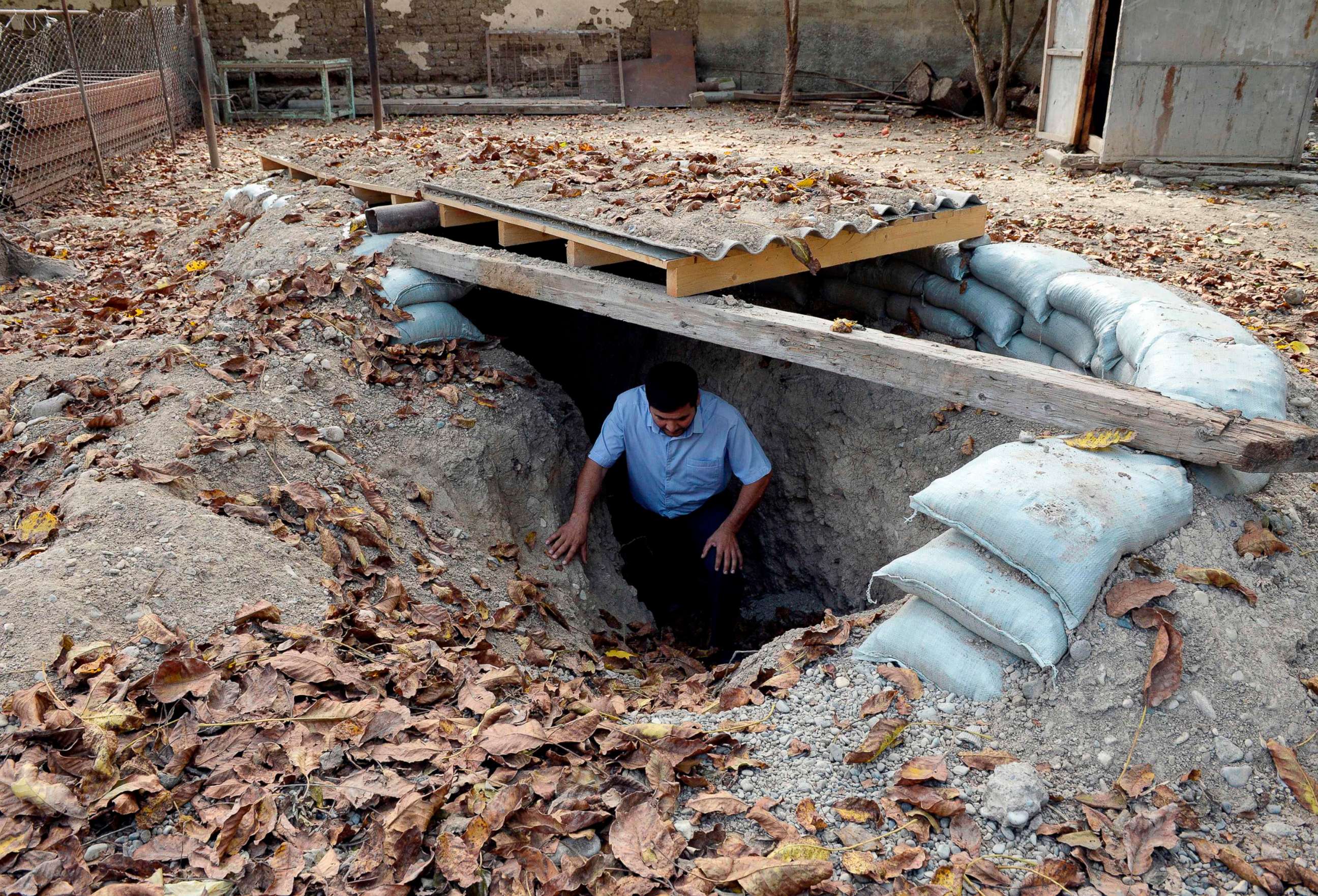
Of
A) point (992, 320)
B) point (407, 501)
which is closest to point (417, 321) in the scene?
point (407, 501)

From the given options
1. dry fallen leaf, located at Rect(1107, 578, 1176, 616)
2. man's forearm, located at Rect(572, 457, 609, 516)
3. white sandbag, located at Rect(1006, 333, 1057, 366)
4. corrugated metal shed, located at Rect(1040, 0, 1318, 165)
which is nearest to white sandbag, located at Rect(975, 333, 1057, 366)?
white sandbag, located at Rect(1006, 333, 1057, 366)

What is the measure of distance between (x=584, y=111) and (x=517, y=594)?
11.6 metres

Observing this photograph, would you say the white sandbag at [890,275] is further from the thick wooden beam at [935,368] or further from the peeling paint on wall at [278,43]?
the peeling paint on wall at [278,43]

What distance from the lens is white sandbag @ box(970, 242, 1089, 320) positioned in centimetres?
437

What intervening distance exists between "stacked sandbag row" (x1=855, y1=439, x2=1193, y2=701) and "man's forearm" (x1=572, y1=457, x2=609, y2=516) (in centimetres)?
192

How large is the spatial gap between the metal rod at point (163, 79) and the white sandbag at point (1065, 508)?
37.4 feet

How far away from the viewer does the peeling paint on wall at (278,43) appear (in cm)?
1384

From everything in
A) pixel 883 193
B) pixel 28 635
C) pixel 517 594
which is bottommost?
pixel 517 594

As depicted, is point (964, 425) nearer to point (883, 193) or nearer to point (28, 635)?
point (883, 193)

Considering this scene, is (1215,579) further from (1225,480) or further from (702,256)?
(702,256)

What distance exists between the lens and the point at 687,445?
460 cm

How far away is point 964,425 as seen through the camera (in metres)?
4.24

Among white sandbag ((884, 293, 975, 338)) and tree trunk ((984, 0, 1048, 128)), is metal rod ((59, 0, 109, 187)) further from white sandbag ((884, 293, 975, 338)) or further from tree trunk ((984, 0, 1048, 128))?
tree trunk ((984, 0, 1048, 128))

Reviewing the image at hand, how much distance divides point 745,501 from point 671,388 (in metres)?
0.79
